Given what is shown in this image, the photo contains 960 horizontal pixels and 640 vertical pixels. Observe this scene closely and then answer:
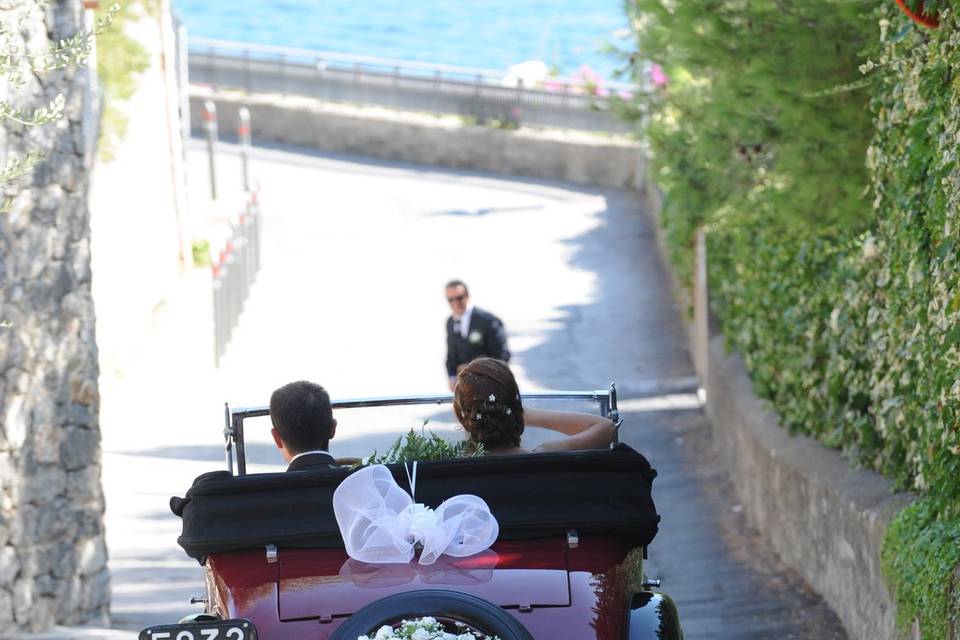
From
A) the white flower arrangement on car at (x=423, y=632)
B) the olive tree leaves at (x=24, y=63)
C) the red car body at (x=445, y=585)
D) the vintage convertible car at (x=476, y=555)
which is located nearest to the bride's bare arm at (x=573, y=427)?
the vintage convertible car at (x=476, y=555)

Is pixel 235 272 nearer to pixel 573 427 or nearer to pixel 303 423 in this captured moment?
pixel 573 427

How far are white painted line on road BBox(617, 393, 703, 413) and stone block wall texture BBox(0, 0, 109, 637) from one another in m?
7.09

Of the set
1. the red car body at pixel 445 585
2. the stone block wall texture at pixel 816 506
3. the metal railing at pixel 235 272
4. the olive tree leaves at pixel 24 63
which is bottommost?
the metal railing at pixel 235 272

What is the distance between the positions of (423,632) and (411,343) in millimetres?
12541

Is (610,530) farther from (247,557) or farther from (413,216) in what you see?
(413,216)

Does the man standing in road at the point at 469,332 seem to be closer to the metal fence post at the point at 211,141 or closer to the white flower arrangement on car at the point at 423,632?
the white flower arrangement on car at the point at 423,632

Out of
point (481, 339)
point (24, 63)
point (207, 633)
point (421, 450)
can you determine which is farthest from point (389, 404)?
point (481, 339)

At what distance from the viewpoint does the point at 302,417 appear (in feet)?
17.3

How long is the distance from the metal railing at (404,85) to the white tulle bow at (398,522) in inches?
812

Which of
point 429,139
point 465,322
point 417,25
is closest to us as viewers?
point 465,322

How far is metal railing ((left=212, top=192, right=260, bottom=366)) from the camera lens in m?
15.9

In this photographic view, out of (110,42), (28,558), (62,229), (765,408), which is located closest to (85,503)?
(28,558)

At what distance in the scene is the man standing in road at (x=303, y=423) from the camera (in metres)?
5.27

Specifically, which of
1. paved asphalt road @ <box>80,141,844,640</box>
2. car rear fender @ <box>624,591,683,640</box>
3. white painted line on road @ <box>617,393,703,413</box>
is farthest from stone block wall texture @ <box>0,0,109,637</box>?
white painted line on road @ <box>617,393,703,413</box>
